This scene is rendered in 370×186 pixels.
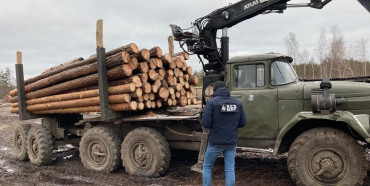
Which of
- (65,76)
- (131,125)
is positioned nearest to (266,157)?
(131,125)

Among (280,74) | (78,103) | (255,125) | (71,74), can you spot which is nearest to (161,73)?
(78,103)

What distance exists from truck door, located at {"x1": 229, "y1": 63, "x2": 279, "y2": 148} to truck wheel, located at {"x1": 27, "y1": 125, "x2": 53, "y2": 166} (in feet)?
18.4

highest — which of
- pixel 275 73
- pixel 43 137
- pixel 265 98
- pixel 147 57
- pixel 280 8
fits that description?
pixel 280 8

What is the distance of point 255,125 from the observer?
6652 mm

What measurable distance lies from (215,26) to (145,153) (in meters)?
3.49

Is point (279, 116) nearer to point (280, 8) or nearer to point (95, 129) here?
point (280, 8)

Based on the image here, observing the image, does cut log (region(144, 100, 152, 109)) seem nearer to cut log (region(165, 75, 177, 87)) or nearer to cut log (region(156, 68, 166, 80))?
cut log (region(156, 68, 166, 80))

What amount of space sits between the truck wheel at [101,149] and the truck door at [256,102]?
314cm

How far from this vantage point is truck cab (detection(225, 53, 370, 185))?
5574 mm

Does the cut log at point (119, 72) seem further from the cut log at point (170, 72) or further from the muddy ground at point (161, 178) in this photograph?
the muddy ground at point (161, 178)

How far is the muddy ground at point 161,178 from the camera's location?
6.89 m

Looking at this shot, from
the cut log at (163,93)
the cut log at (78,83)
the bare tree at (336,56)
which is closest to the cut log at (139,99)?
the cut log at (163,93)

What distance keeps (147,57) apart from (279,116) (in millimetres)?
3386

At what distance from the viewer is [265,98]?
653 cm
